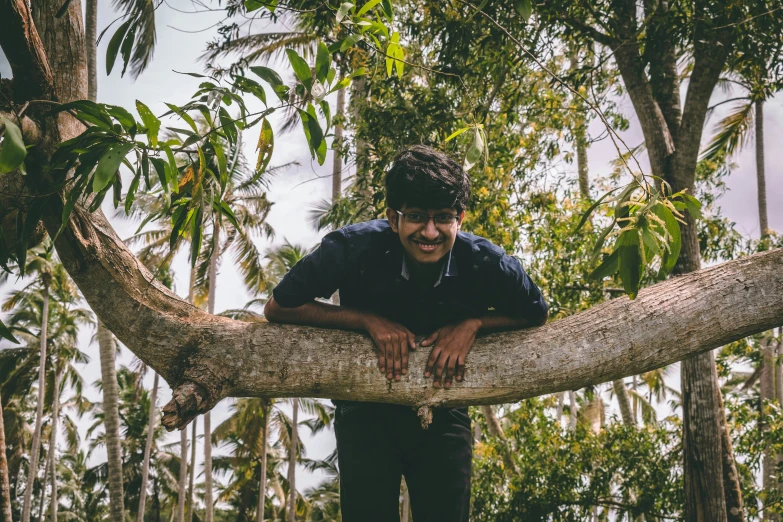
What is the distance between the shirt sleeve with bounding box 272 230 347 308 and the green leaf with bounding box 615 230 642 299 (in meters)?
1.04

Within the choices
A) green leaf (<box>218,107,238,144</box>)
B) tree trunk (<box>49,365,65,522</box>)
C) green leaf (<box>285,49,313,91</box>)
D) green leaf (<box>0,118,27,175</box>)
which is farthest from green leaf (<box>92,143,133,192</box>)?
tree trunk (<box>49,365,65,522</box>)

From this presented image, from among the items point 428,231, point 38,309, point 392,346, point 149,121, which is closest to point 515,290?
point 428,231

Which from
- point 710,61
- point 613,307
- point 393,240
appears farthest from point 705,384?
point 393,240

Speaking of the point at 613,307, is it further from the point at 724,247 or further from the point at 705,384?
the point at 724,247

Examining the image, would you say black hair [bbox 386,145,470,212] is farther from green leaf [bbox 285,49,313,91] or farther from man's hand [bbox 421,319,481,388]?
green leaf [bbox 285,49,313,91]

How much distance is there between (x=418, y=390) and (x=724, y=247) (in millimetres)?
8010

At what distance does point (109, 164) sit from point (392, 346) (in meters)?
1.13

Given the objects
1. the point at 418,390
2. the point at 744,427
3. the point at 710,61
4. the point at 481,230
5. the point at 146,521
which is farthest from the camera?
the point at 146,521

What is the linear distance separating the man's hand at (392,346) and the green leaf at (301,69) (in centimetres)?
91

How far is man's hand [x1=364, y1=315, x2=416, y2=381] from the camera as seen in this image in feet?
7.55

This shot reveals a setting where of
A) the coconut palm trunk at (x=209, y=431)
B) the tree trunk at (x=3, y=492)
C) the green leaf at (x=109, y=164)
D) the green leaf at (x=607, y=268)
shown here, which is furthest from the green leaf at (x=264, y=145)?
the coconut palm trunk at (x=209, y=431)

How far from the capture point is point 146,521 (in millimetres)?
33094

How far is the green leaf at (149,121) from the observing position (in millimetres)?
1929

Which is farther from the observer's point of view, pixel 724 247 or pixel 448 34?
pixel 724 247
